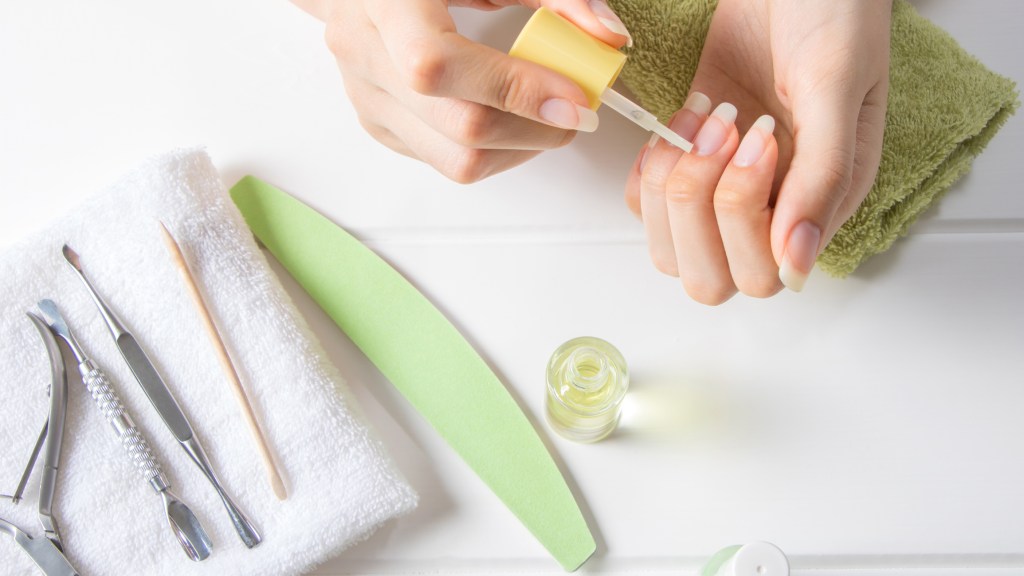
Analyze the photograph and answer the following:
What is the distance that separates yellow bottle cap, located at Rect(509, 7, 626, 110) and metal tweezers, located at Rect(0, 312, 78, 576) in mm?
456

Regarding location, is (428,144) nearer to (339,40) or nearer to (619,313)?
(339,40)

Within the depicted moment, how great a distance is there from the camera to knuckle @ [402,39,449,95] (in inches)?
19.9

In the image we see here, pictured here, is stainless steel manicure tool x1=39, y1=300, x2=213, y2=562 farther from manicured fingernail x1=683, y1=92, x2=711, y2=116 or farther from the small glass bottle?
manicured fingernail x1=683, y1=92, x2=711, y2=116

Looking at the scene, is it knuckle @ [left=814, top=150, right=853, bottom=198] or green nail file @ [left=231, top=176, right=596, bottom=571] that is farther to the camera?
green nail file @ [left=231, top=176, right=596, bottom=571]

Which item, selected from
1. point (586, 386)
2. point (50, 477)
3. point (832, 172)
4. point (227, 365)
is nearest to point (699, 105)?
point (832, 172)

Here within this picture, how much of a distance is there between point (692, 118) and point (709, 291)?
0.44 feet

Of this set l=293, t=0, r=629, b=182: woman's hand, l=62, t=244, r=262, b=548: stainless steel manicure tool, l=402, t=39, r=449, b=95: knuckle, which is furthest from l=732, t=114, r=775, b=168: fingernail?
l=62, t=244, r=262, b=548: stainless steel manicure tool

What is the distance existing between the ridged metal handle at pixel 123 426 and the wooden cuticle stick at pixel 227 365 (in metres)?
0.08

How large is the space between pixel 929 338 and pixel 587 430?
1.00ft

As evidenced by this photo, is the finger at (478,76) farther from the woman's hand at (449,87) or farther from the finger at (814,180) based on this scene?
the finger at (814,180)

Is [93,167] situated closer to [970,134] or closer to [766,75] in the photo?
[766,75]

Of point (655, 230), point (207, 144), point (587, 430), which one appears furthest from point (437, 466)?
point (207, 144)

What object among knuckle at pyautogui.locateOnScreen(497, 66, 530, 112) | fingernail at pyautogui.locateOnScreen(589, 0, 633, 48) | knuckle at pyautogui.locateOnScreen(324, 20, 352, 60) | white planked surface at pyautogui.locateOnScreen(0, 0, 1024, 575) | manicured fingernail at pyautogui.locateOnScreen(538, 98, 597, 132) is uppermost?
knuckle at pyautogui.locateOnScreen(324, 20, 352, 60)

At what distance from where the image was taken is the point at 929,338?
67 centimetres
